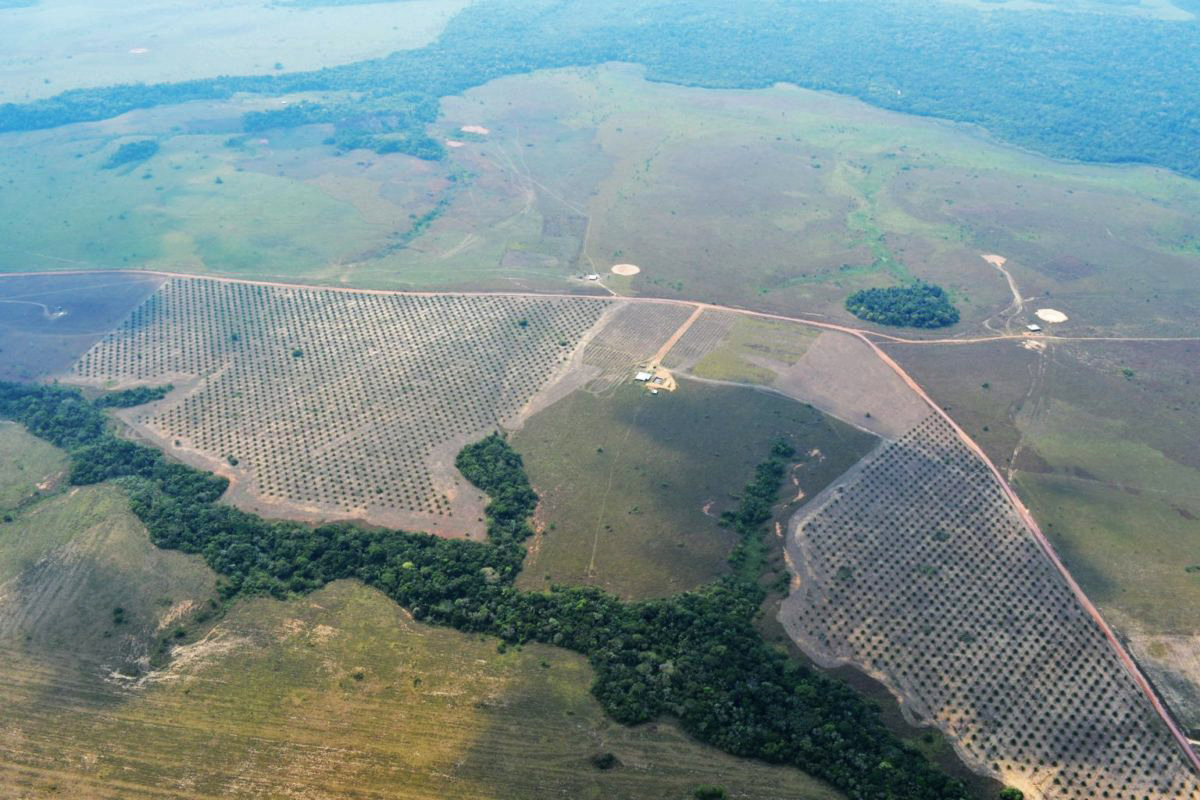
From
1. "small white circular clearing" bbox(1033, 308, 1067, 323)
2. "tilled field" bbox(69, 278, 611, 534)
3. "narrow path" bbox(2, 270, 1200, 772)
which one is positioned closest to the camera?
"narrow path" bbox(2, 270, 1200, 772)

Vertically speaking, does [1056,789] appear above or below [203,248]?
below

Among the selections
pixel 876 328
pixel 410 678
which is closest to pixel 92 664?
pixel 410 678

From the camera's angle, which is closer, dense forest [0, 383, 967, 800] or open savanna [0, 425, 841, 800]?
open savanna [0, 425, 841, 800]

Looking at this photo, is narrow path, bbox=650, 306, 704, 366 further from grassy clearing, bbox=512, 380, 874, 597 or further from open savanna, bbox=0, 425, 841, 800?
open savanna, bbox=0, 425, 841, 800

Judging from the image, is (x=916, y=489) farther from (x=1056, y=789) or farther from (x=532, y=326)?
(x=532, y=326)

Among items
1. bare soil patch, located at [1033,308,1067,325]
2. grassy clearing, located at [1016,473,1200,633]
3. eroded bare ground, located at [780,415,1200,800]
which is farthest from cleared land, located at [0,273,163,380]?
bare soil patch, located at [1033,308,1067,325]

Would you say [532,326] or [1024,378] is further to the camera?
[532,326]
